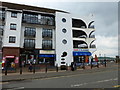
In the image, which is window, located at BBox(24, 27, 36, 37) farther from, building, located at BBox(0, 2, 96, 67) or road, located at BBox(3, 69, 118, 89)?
road, located at BBox(3, 69, 118, 89)

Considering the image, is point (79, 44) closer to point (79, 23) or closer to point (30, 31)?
point (79, 23)

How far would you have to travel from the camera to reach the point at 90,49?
35.0 m

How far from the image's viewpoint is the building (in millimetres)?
27984

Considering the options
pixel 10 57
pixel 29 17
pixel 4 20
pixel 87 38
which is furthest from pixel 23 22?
pixel 87 38

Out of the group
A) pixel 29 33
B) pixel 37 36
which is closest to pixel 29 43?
pixel 29 33

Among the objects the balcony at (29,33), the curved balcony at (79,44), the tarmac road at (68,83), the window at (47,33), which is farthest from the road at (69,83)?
the curved balcony at (79,44)

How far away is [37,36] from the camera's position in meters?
31.6

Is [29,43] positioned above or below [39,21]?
below

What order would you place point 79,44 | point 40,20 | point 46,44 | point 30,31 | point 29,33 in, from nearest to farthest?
point 29,33 < point 30,31 < point 46,44 < point 40,20 < point 79,44

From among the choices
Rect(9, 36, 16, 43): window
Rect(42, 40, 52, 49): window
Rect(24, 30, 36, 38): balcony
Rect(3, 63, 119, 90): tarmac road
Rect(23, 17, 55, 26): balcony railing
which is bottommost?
Rect(3, 63, 119, 90): tarmac road

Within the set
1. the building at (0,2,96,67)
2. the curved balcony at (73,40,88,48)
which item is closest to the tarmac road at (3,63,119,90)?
the building at (0,2,96,67)

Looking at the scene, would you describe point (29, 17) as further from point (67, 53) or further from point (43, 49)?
point (67, 53)

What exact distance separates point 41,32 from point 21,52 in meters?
6.70

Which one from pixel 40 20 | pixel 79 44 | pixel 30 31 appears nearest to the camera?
pixel 30 31
